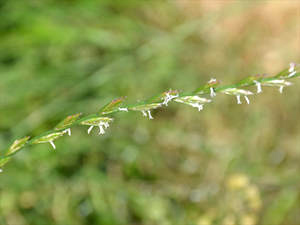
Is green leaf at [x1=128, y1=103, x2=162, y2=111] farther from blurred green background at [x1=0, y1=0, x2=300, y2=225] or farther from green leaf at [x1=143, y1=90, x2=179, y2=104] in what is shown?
blurred green background at [x1=0, y1=0, x2=300, y2=225]

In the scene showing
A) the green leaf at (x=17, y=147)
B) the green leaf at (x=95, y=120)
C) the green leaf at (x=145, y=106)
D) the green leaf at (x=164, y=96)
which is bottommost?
the green leaf at (x=17, y=147)

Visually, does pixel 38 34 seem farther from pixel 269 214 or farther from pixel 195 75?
pixel 269 214

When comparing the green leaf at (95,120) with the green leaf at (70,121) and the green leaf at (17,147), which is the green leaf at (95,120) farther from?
the green leaf at (17,147)

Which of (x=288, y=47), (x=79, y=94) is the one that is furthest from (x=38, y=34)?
(x=288, y=47)

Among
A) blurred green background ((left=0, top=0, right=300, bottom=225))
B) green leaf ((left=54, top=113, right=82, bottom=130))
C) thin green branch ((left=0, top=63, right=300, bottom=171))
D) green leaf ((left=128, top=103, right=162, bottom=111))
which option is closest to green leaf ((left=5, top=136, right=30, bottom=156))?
thin green branch ((left=0, top=63, right=300, bottom=171))

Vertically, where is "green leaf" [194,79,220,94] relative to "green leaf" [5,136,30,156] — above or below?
above

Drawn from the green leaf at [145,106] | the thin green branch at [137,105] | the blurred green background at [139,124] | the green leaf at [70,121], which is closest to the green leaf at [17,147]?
the thin green branch at [137,105]

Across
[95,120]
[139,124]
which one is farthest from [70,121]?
[139,124]

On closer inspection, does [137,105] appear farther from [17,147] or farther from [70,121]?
[17,147]

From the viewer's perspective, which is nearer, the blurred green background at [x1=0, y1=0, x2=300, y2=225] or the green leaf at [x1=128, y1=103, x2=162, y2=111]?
the green leaf at [x1=128, y1=103, x2=162, y2=111]
